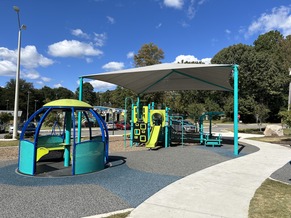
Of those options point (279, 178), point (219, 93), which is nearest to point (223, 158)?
point (279, 178)

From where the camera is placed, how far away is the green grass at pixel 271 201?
4531 mm

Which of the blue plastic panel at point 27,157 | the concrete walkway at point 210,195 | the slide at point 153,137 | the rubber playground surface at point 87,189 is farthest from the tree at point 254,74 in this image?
the blue plastic panel at point 27,157

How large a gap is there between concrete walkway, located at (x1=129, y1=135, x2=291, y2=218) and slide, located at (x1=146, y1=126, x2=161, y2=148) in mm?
4899

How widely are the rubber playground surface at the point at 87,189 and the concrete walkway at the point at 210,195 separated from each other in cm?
35

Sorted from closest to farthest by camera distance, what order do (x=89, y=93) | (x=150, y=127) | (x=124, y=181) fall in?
A: 1. (x=124, y=181)
2. (x=150, y=127)
3. (x=89, y=93)

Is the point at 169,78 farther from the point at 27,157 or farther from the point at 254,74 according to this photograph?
the point at 254,74

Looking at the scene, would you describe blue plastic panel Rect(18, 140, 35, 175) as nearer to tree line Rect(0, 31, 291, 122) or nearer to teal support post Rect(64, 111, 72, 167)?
teal support post Rect(64, 111, 72, 167)

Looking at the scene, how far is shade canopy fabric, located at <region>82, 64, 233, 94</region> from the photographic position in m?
13.3

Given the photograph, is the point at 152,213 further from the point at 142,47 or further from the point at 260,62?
the point at 260,62

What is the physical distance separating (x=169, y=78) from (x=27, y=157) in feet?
38.2

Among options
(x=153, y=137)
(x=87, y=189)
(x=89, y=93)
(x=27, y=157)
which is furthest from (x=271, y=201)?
(x=89, y=93)

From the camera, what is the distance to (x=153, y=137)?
13.7 m

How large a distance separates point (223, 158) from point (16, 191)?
794 centimetres

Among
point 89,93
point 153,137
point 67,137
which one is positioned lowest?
point 153,137
